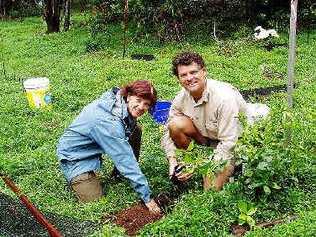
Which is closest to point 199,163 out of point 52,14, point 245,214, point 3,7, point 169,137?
point 245,214

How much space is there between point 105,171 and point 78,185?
62cm

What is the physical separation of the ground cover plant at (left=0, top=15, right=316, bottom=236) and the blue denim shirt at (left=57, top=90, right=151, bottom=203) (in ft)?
1.02

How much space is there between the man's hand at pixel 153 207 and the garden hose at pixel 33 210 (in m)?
0.76

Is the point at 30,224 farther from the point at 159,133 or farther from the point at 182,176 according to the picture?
the point at 159,133

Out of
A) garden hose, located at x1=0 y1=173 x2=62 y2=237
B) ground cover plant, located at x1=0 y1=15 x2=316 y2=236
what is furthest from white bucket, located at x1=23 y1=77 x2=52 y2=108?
garden hose, located at x1=0 y1=173 x2=62 y2=237

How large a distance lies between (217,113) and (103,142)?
97 cm

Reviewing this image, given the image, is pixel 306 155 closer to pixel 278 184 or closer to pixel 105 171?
pixel 278 184

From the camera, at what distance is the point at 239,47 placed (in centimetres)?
1015

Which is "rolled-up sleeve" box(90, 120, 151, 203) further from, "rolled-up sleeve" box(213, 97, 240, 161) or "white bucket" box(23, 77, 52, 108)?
"white bucket" box(23, 77, 52, 108)

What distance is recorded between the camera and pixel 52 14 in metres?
13.1

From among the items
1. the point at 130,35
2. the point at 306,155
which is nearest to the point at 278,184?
the point at 306,155

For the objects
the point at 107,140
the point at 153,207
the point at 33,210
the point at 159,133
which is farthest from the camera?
the point at 159,133

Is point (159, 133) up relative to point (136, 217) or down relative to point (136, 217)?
up

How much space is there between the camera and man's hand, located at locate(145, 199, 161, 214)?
473 centimetres
